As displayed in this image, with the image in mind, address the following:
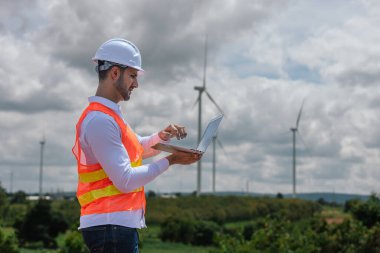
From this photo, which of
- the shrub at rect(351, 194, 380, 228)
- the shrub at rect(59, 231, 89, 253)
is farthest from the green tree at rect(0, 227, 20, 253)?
the shrub at rect(351, 194, 380, 228)

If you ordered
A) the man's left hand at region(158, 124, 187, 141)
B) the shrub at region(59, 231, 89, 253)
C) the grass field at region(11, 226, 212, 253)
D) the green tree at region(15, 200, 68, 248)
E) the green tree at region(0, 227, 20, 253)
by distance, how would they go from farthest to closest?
the green tree at region(15, 200, 68, 248) → the grass field at region(11, 226, 212, 253) → the green tree at region(0, 227, 20, 253) → the shrub at region(59, 231, 89, 253) → the man's left hand at region(158, 124, 187, 141)

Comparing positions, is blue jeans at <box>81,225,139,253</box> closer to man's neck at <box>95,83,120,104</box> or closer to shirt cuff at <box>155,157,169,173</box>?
shirt cuff at <box>155,157,169,173</box>

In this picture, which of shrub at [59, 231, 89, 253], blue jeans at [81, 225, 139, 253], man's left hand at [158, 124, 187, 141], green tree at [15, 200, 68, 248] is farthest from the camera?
green tree at [15, 200, 68, 248]

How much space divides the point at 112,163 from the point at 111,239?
47 centimetres

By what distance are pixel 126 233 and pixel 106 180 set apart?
36 centimetres

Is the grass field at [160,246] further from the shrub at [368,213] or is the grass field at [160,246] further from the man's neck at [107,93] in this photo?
the man's neck at [107,93]

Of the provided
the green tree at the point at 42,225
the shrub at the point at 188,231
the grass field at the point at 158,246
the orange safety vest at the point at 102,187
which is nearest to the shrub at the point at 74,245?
the orange safety vest at the point at 102,187

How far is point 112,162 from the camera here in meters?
4.75

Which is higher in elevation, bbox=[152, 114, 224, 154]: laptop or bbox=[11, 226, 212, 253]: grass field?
bbox=[152, 114, 224, 154]: laptop

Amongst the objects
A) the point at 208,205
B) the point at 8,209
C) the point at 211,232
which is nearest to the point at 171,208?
the point at 208,205

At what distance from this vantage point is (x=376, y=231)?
3178 cm

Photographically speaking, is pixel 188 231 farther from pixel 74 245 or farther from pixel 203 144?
pixel 203 144

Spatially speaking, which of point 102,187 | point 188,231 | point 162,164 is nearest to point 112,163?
point 102,187

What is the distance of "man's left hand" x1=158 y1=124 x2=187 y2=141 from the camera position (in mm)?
5457
